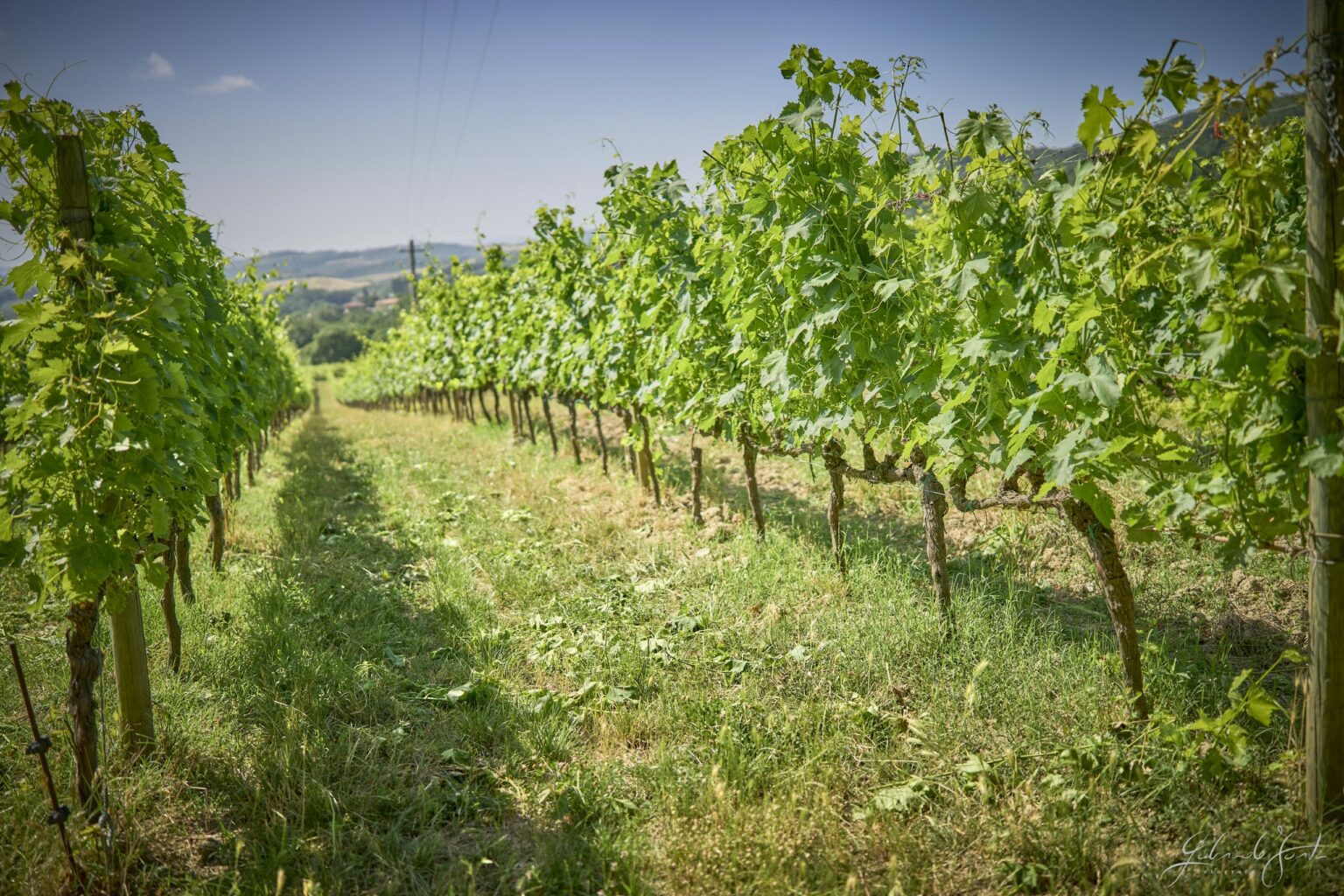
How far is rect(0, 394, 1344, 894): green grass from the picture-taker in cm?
244

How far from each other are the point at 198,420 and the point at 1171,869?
4279 millimetres

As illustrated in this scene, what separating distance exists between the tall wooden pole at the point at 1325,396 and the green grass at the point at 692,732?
0.19 m

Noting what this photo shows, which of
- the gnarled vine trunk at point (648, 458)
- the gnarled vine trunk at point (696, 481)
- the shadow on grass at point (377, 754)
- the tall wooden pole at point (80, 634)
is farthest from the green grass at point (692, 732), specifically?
the gnarled vine trunk at point (648, 458)

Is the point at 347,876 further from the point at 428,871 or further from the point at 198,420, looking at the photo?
the point at 198,420

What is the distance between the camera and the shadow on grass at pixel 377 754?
8.32 ft

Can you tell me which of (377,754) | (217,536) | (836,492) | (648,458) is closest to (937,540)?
(836,492)

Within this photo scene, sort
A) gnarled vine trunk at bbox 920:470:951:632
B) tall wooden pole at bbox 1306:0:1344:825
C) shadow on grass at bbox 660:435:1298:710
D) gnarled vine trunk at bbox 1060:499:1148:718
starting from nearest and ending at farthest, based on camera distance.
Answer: tall wooden pole at bbox 1306:0:1344:825, gnarled vine trunk at bbox 1060:499:1148:718, shadow on grass at bbox 660:435:1298:710, gnarled vine trunk at bbox 920:470:951:632

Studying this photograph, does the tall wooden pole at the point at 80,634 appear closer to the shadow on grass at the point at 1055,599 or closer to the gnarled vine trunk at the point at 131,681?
the gnarled vine trunk at the point at 131,681

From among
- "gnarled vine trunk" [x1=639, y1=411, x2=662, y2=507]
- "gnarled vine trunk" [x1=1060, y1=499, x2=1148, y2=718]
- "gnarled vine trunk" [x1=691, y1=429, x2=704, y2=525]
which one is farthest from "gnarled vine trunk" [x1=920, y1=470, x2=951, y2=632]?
"gnarled vine trunk" [x1=639, y1=411, x2=662, y2=507]

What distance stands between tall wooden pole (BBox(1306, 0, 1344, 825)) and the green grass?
0.19m

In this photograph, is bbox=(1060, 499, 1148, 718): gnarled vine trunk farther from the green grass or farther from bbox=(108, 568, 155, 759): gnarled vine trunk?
bbox=(108, 568, 155, 759): gnarled vine trunk

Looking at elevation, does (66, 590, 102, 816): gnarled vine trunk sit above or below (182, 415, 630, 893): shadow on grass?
above

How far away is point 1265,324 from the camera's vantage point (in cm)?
210

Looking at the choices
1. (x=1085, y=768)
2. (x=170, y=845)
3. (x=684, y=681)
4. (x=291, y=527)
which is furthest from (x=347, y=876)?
(x=291, y=527)
